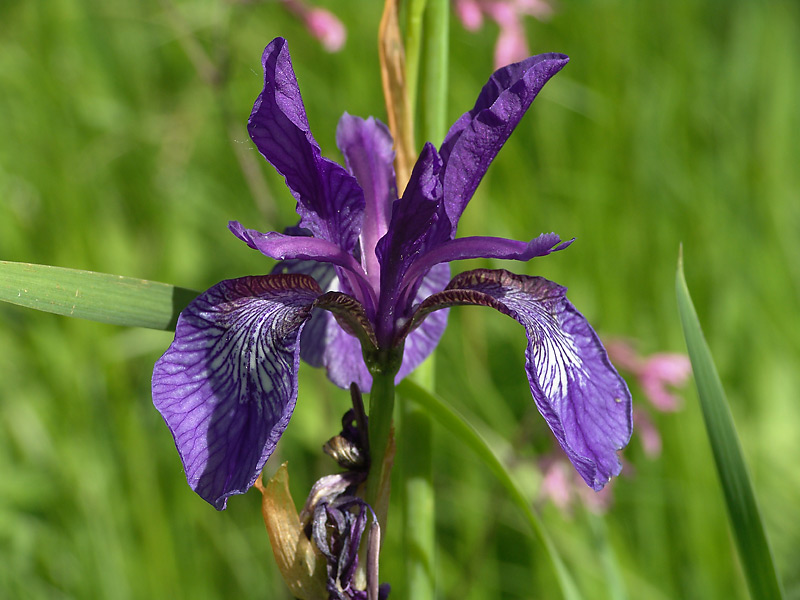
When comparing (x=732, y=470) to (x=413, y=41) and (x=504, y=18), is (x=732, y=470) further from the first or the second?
(x=504, y=18)

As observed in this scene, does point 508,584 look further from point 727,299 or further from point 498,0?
point 498,0

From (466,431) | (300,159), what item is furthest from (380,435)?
(300,159)

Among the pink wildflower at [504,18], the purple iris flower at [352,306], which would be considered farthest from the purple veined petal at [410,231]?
the pink wildflower at [504,18]

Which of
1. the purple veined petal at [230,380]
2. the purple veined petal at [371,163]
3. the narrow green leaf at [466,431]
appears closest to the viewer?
the purple veined petal at [230,380]

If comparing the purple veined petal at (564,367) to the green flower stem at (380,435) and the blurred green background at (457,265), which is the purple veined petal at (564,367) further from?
the blurred green background at (457,265)

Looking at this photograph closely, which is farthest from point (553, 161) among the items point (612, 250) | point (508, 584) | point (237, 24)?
point (508, 584)

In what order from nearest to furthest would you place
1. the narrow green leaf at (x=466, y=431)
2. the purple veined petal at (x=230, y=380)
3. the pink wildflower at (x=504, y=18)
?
the purple veined petal at (x=230, y=380), the narrow green leaf at (x=466, y=431), the pink wildflower at (x=504, y=18)
